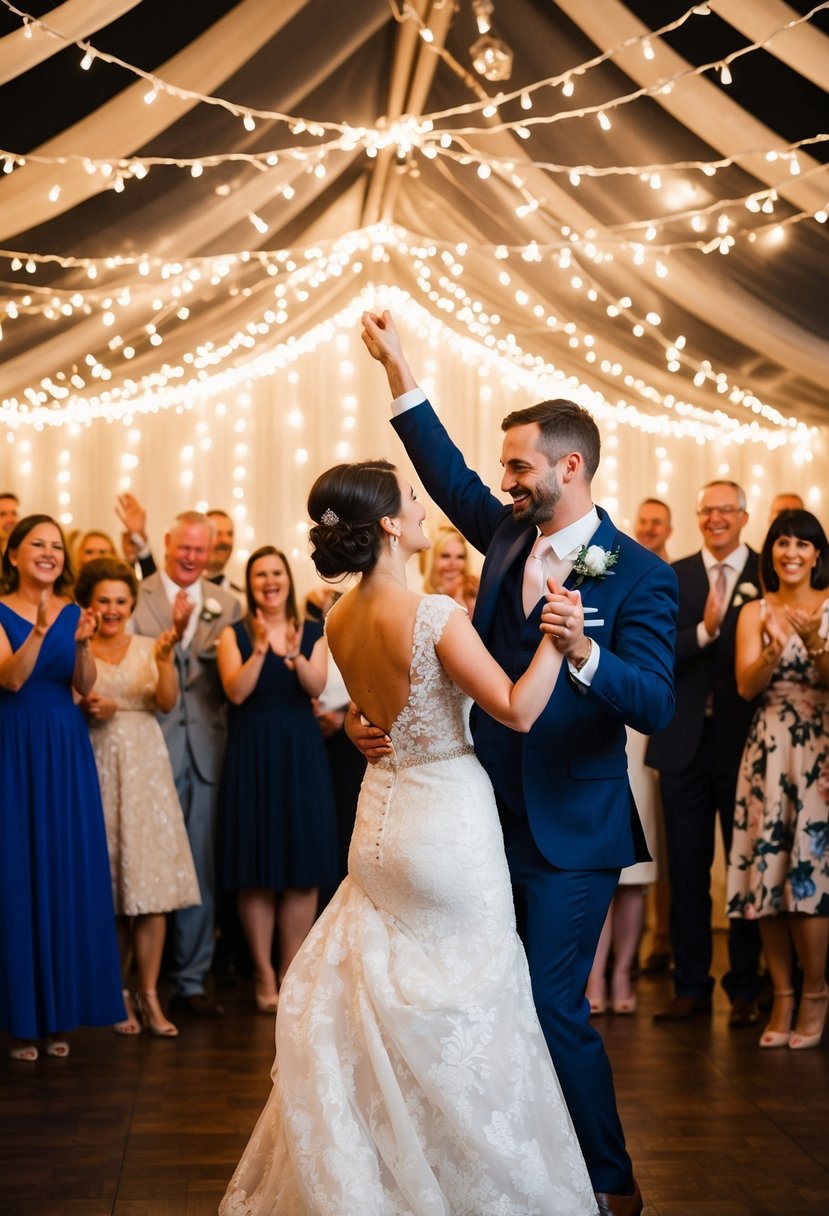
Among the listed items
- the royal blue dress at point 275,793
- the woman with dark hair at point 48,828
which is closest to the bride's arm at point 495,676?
the woman with dark hair at point 48,828

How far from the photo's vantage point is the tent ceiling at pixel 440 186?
4180mm

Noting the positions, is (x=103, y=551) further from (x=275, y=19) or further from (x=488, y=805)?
(x=488, y=805)

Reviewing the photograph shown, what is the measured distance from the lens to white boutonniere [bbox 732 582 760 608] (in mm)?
5309

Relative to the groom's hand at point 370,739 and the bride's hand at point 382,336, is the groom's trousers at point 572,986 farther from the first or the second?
the bride's hand at point 382,336

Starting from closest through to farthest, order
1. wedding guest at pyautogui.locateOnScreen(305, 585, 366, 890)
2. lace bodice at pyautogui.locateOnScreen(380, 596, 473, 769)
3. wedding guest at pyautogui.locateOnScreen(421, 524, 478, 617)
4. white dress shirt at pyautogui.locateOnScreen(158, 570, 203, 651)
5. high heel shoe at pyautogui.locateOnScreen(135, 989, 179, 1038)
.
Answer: lace bodice at pyautogui.locateOnScreen(380, 596, 473, 769) < high heel shoe at pyautogui.locateOnScreen(135, 989, 179, 1038) < white dress shirt at pyautogui.locateOnScreen(158, 570, 203, 651) < wedding guest at pyautogui.locateOnScreen(305, 585, 366, 890) < wedding guest at pyautogui.locateOnScreen(421, 524, 478, 617)

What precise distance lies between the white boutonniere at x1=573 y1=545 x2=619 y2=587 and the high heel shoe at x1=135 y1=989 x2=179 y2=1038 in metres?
2.52

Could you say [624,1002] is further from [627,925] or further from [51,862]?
[51,862]

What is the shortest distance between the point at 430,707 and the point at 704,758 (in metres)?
2.57

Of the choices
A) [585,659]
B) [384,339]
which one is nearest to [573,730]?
[585,659]

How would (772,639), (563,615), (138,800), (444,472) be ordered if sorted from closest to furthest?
1. (563,615)
2. (444,472)
3. (772,639)
4. (138,800)

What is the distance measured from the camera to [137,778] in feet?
16.5

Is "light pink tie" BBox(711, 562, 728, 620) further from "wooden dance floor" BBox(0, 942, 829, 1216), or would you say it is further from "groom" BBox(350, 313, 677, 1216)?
"groom" BBox(350, 313, 677, 1216)

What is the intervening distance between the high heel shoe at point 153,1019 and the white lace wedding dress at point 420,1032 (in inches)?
76.3

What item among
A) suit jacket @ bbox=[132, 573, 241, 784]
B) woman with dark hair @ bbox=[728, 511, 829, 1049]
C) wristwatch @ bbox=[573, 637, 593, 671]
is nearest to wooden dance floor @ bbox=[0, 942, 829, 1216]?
woman with dark hair @ bbox=[728, 511, 829, 1049]
